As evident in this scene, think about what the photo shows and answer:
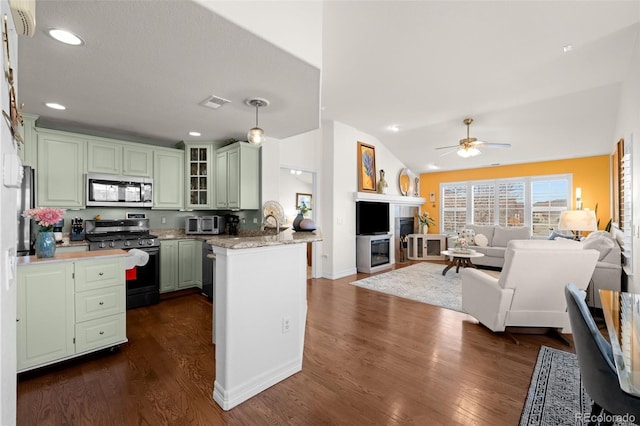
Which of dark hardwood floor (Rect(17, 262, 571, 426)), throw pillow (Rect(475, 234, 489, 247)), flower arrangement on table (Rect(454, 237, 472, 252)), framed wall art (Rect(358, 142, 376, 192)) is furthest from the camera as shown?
throw pillow (Rect(475, 234, 489, 247))

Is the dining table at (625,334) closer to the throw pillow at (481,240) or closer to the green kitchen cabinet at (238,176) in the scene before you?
the green kitchen cabinet at (238,176)

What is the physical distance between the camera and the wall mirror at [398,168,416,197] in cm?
764

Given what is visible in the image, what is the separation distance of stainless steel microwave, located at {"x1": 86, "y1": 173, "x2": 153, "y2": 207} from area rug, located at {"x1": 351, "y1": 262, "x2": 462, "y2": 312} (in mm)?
3689

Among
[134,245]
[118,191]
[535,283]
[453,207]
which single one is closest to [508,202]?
[453,207]

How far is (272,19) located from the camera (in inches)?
76.0

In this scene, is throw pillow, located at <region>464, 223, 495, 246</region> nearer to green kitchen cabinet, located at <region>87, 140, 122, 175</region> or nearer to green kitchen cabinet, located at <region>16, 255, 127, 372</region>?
green kitchen cabinet, located at <region>16, 255, 127, 372</region>

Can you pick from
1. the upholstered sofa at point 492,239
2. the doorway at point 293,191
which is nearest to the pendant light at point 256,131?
the upholstered sofa at point 492,239

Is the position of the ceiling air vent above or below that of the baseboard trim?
above

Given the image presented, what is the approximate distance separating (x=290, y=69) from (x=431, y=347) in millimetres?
2810

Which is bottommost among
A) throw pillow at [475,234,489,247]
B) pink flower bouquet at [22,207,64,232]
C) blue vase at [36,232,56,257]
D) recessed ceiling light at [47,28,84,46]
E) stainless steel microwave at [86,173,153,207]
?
throw pillow at [475,234,489,247]

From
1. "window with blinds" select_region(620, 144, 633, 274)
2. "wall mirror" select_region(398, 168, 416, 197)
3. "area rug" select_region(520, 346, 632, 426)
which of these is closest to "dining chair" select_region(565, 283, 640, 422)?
"area rug" select_region(520, 346, 632, 426)

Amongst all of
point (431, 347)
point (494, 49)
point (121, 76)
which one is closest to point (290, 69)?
point (121, 76)

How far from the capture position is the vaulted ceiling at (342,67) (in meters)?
1.89

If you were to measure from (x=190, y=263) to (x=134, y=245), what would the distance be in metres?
0.88
